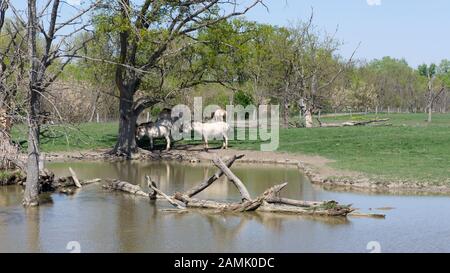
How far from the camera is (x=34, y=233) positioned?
517 inches

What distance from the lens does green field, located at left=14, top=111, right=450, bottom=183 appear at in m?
21.8

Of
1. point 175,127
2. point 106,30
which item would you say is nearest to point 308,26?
point 175,127

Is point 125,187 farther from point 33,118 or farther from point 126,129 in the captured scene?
point 126,129

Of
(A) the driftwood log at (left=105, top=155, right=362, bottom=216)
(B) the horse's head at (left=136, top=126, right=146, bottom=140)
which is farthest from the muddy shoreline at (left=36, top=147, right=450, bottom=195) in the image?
(B) the horse's head at (left=136, top=126, right=146, bottom=140)

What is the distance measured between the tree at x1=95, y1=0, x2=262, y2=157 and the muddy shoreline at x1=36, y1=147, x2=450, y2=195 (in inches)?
58.0

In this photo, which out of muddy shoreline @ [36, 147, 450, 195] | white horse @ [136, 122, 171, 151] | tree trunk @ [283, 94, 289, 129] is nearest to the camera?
muddy shoreline @ [36, 147, 450, 195]

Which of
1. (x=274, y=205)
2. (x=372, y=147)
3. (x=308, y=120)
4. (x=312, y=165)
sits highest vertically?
(x=308, y=120)

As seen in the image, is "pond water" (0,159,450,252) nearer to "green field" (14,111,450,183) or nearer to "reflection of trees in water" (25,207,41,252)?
"reflection of trees in water" (25,207,41,252)

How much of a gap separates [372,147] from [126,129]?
10306mm

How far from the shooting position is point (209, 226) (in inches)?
551

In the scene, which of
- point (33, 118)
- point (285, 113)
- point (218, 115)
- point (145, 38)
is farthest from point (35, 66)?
point (285, 113)
